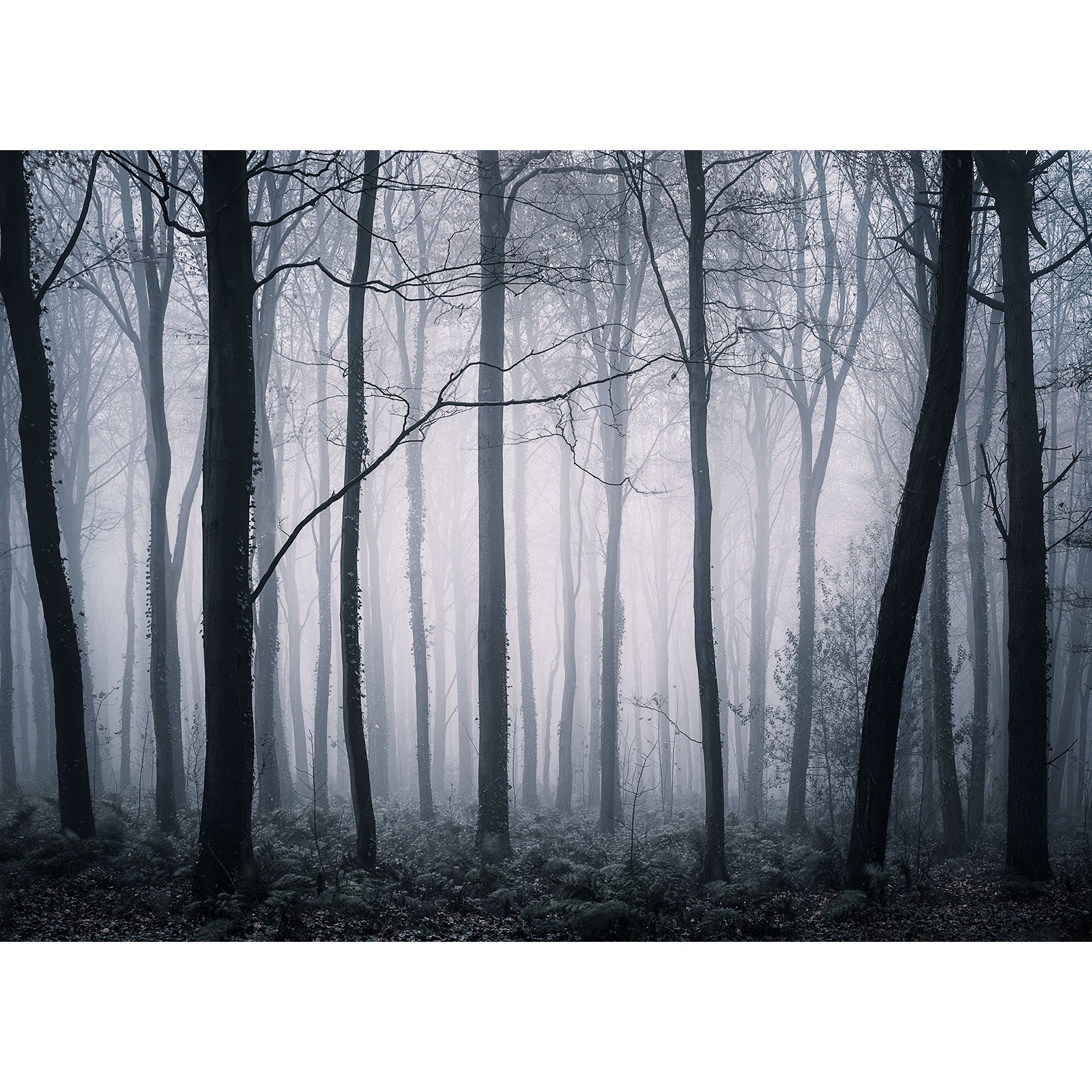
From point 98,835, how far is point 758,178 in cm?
927

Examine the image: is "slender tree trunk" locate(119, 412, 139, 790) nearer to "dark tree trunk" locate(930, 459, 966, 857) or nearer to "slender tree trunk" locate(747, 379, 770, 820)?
"slender tree trunk" locate(747, 379, 770, 820)

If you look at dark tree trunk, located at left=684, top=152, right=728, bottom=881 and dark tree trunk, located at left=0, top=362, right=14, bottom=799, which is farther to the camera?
dark tree trunk, located at left=0, top=362, right=14, bottom=799

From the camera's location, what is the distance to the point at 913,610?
575cm

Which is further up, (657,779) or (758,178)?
(758,178)

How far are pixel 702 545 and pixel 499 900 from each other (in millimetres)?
3446

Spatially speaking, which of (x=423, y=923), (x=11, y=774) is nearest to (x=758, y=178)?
(x=423, y=923)

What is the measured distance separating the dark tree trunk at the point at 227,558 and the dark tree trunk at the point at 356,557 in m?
1.16

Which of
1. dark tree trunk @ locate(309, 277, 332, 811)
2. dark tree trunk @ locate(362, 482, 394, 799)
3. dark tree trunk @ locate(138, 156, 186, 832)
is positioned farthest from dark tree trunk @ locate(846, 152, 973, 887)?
dark tree trunk @ locate(362, 482, 394, 799)

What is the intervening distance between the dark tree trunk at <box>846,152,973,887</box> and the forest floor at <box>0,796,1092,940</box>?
2.00 ft

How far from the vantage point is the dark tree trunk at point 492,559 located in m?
7.46

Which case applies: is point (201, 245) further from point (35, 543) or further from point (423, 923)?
point (423, 923)

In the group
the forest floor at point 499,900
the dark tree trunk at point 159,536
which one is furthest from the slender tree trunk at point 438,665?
the forest floor at point 499,900

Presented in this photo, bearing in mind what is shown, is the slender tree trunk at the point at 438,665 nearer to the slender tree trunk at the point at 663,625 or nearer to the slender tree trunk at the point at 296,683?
the slender tree trunk at the point at 296,683

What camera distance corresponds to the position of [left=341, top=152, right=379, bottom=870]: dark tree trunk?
6.45 metres
